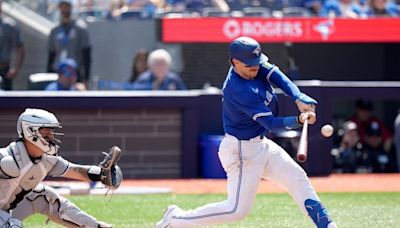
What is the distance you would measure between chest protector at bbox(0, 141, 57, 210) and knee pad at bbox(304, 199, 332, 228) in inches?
72.1

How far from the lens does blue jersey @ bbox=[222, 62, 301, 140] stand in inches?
259

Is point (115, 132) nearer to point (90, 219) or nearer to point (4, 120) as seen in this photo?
point (4, 120)

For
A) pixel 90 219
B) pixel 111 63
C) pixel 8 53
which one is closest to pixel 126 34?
pixel 111 63

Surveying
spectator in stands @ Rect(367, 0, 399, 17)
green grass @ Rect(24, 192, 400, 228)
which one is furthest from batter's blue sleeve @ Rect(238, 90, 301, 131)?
spectator in stands @ Rect(367, 0, 399, 17)

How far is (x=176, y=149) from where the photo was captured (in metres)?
12.6

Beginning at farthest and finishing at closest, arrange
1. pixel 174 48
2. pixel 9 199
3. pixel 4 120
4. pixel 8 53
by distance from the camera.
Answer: pixel 174 48, pixel 8 53, pixel 4 120, pixel 9 199

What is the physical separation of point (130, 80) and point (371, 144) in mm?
3630

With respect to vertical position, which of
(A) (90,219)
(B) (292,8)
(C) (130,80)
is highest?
(B) (292,8)

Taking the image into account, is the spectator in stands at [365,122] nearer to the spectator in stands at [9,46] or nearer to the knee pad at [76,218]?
the spectator in stands at [9,46]

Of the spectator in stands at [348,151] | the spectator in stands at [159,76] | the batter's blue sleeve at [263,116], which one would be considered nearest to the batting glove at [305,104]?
the batter's blue sleeve at [263,116]

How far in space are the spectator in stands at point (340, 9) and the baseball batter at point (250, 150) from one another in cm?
881

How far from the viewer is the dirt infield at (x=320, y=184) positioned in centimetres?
1132

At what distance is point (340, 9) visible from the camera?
1577cm

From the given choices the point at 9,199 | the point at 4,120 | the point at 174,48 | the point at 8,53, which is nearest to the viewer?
the point at 9,199
